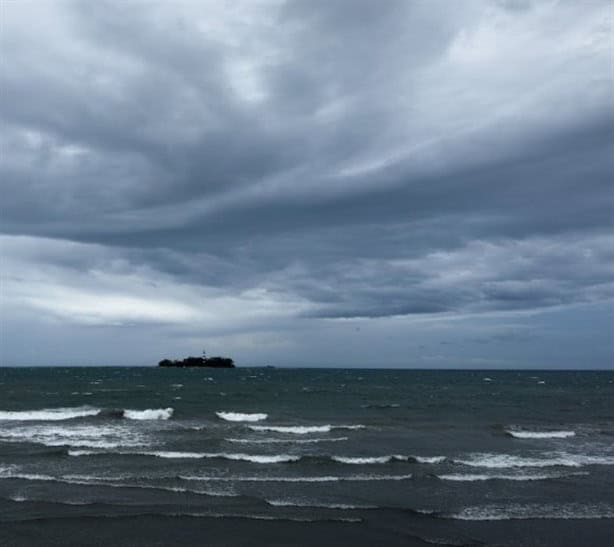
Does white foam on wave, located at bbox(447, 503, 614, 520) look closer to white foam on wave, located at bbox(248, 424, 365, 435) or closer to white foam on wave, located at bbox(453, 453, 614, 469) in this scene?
white foam on wave, located at bbox(453, 453, 614, 469)

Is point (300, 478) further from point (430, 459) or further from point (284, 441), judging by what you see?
point (284, 441)

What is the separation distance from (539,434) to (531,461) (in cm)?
1035

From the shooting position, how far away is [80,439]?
30578 millimetres

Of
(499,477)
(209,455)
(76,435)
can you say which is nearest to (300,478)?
(209,455)

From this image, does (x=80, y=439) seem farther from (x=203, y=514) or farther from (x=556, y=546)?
(x=556, y=546)

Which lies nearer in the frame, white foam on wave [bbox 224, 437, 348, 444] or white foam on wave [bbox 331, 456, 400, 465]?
white foam on wave [bbox 331, 456, 400, 465]

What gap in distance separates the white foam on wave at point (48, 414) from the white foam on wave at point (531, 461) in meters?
28.9

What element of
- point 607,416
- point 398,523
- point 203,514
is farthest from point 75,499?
point 607,416

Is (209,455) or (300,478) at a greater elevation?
(209,455)

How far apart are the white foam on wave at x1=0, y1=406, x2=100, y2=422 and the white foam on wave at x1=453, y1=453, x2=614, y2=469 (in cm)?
2891

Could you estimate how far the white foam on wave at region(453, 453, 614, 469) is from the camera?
25006mm

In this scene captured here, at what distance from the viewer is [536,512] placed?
1762 cm

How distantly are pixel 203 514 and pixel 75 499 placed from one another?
4.56 m

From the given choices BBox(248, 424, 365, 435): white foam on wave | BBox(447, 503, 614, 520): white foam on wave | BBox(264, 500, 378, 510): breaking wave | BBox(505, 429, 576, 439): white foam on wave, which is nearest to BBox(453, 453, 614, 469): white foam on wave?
BBox(447, 503, 614, 520): white foam on wave
